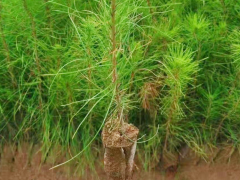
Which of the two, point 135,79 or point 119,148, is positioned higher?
point 135,79

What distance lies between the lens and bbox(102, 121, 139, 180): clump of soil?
1582 millimetres

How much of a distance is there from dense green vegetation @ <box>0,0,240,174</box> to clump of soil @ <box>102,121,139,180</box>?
1.03 ft

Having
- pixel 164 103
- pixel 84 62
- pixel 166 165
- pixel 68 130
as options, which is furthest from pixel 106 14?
pixel 166 165

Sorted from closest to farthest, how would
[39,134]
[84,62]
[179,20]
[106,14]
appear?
[106,14]
[84,62]
[179,20]
[39,134]

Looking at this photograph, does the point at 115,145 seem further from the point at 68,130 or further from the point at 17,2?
the point at 17,2

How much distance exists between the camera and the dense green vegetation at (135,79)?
198 centimetres

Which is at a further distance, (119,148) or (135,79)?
(135,79)

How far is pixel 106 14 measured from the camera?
5.16ft

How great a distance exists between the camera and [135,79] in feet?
6.54

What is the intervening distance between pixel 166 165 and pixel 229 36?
0.55 metres

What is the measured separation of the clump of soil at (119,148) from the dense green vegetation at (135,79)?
315 millimetres

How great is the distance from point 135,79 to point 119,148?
1.47ft

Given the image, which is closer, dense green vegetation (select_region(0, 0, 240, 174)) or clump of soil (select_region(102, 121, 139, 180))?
clump of soil (select_region(102, 121, 139, 180))

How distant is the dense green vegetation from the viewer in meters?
1.98
